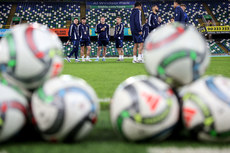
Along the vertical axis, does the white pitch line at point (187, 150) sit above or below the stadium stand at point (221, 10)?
below

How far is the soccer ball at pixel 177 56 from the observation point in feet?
6.37

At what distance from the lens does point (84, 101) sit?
5.52 feet

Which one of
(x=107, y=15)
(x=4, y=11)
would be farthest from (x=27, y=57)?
(x=4, y=11)

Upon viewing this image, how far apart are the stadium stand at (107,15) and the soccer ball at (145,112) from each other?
85.1 ft

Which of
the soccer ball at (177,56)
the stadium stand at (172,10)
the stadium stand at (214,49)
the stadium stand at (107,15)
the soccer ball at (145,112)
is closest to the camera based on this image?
the soccer ball at (145,112)

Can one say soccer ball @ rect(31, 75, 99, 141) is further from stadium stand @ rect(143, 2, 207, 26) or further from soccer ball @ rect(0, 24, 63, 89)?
stadium stand @ rect(143, 2, 207, 26)

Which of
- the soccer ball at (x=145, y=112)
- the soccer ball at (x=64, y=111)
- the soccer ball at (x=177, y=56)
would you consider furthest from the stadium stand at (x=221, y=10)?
the soccer ball at (x=64, y=111)

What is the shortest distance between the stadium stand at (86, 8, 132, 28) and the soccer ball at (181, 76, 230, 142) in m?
25.9

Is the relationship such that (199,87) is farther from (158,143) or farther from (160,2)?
(160,2)

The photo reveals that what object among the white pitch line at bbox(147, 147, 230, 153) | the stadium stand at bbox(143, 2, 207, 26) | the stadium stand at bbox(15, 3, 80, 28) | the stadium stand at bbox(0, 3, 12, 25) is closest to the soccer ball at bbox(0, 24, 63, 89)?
the white pitch line at bbox(147, 147, 230, 153)

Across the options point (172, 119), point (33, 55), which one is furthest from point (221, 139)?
point (33, 55)

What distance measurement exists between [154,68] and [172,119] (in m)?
0.51

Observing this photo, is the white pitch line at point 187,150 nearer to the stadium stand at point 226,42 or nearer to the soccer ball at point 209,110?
the soccer ball at point 209,110

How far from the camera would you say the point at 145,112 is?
5.28ft
